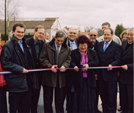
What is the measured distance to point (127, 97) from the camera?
418cm

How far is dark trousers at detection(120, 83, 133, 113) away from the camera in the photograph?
400 cm

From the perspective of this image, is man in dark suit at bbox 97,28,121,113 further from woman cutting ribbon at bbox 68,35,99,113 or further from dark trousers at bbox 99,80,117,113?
woman cutting ribbon at bbox 68,35,99,113

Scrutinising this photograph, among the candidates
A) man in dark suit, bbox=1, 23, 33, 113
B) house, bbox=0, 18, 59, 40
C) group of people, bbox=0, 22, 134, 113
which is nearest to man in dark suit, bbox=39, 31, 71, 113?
group of people, bbox=0, 22, 134, 113

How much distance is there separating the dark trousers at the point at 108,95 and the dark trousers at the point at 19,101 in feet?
6.57

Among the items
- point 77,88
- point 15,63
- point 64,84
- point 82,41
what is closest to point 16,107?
point 15,63

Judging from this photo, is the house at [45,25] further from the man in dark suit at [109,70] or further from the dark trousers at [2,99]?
the dark trousers at [2,99]

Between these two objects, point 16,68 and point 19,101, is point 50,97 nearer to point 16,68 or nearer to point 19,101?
point 19,101

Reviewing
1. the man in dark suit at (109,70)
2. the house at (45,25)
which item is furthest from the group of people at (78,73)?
the house at (45,25)

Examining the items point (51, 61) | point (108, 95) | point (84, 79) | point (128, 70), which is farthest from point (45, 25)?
point (128, 70)

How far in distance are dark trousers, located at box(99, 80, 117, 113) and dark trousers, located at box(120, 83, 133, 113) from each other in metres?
0.24

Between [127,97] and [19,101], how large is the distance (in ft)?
9.09

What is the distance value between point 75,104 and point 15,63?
6.16 ft

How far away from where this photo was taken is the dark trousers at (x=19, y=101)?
11.3ft

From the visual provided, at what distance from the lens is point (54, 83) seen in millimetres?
3932
